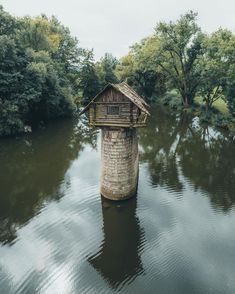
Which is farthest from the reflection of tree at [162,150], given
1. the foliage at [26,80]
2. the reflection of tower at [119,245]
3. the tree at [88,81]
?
the tree at [88,81]

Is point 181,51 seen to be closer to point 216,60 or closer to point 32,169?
point 216,60

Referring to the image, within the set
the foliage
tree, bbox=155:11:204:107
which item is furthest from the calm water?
tree, bbox=155:11:204:107

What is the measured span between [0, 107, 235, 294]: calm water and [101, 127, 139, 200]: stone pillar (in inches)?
37.1

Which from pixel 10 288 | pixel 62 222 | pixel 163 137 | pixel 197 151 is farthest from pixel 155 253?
pixel 163 137

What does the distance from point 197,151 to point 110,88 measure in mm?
16799

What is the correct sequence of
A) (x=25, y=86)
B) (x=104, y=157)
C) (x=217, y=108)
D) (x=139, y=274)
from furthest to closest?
(x=217, y=108) → (x=25, y=86) → (x=104, y=157) → (x=139, y=274)

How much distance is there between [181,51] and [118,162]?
3605cm

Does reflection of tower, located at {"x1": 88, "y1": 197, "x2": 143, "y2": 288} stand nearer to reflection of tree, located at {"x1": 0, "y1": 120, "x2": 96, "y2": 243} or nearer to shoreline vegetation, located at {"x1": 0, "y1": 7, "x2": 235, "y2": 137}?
reflection of tree, located at {"x1": 0, "y1": 120, "x2": 96, "y2": 243}

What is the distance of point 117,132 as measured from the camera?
16.2 meters

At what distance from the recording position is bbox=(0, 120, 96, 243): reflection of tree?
16.8 meters

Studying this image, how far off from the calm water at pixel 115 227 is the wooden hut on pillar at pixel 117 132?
4.74 ft

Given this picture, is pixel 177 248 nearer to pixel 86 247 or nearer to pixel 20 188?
pixel 86 247

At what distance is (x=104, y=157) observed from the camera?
1709 cm

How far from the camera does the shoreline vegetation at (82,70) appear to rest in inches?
1299
